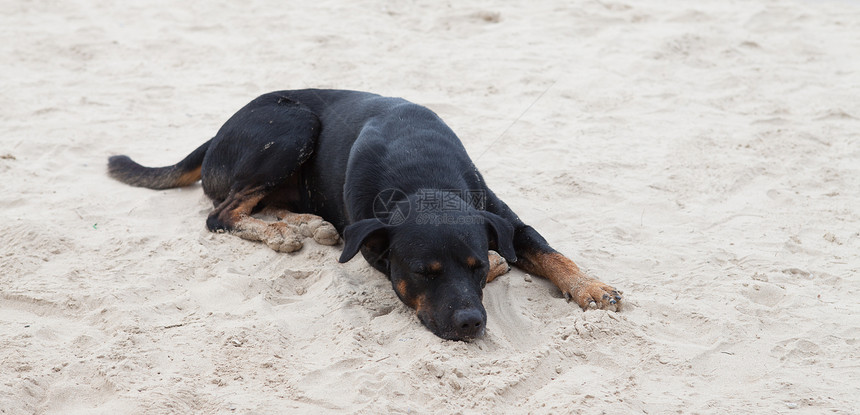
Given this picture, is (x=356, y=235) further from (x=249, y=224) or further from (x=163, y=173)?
(x=163, y=173)

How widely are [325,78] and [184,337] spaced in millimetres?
4490

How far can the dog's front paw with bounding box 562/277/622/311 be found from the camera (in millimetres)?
4148

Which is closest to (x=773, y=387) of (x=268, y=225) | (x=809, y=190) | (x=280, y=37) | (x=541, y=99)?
(x=809, y=190)

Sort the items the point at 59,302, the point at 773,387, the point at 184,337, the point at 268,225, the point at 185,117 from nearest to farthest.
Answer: the point at 773,387 < the point at 184,337 < the point at 59,302 < the point at 268,225 < the point at 185,117

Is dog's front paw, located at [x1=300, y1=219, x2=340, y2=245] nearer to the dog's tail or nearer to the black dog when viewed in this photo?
the black dog

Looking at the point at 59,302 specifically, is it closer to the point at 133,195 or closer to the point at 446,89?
the point at 133,195

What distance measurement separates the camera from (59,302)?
4.18 meters

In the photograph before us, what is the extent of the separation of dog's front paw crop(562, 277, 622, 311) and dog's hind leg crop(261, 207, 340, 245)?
5.14ft

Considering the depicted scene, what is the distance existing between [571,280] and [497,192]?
1.55 m

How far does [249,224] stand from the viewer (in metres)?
5.16

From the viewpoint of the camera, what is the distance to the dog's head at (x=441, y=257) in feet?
12.6

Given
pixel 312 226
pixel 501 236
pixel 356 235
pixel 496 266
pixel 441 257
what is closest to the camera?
pixel 441 257

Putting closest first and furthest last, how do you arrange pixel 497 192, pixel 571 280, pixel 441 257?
1. pixel 441 257
2. pixel 571 280
3. pixel 497 192

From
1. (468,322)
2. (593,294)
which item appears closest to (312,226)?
(468,322)
